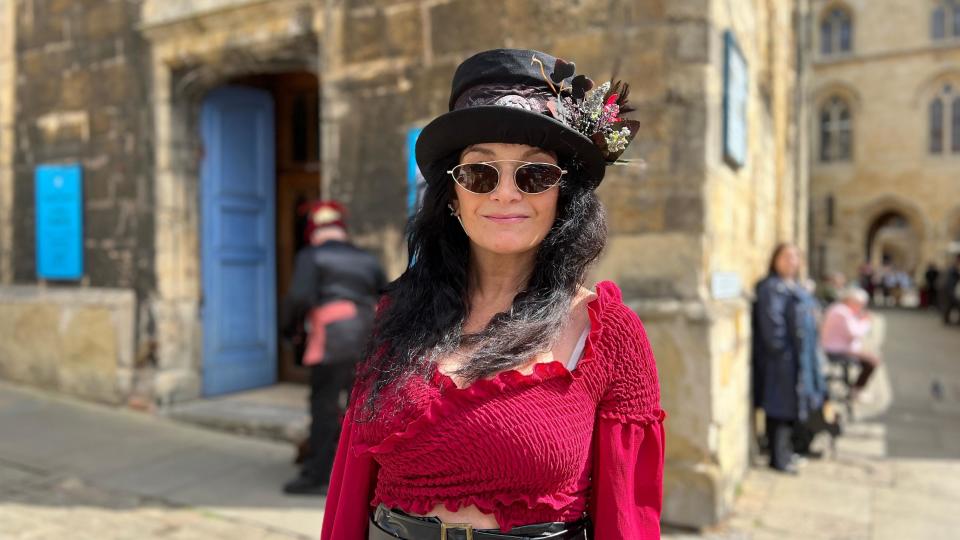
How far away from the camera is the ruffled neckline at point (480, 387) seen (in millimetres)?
1431

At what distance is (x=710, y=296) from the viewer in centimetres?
394

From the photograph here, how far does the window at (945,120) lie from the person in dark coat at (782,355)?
26.5 m

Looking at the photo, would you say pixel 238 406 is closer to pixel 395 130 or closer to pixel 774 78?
pixel 395 130

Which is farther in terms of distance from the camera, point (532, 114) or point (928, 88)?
point (928, 88)

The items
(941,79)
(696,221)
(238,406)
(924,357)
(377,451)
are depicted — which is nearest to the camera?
(377,451)

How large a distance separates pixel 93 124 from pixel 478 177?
237 inches

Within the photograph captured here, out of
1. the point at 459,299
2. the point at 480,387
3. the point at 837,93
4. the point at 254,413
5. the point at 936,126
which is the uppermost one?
the point at 837,93

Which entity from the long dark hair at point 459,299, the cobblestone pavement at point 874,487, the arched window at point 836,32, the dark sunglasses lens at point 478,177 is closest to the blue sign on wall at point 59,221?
the cobblestone pavement at point 874,487

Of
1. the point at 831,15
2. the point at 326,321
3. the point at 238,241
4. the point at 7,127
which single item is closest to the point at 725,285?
the point at 326,321

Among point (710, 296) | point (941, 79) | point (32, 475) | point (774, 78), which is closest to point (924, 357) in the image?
point (774, 78)

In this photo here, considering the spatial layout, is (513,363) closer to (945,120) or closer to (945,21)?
(945,120)

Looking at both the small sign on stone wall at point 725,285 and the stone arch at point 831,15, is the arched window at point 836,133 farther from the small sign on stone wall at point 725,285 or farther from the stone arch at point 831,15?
the small sign on stone wall at point 725,285

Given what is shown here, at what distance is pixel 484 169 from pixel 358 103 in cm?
372

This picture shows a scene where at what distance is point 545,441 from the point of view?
1.38 meters
